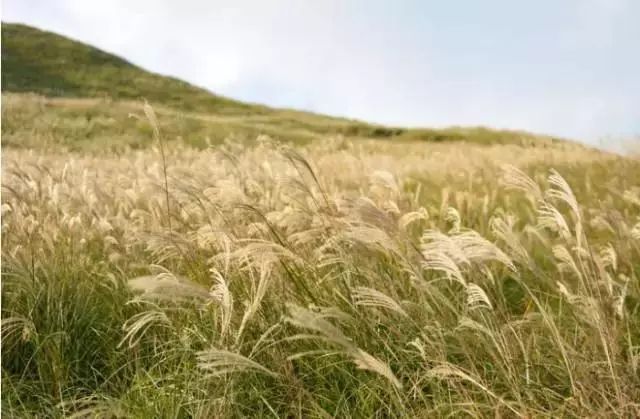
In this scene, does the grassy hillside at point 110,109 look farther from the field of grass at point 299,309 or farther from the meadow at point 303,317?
the meadow at point 303,317

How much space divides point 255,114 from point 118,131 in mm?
17685

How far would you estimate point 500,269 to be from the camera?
16.4ft

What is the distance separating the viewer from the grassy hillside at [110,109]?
26.3 m

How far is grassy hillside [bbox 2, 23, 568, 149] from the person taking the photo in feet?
86.4

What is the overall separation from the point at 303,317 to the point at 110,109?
30696 millimetres

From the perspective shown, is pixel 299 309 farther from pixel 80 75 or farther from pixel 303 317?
pixel 80 75

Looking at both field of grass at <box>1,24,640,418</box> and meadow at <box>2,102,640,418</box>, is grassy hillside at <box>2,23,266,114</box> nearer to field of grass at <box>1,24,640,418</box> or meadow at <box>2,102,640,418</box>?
field of grass at <box>1,24,640,418</box>

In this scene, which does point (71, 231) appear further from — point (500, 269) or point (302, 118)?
point (302, 118)

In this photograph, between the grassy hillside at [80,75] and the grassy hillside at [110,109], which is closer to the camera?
the grassy hillside at [110,109]

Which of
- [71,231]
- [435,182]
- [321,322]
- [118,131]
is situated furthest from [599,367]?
[118,131]

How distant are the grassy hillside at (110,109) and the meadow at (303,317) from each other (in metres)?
16.0

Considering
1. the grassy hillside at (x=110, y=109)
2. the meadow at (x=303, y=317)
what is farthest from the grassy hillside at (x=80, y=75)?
the meadow at (x=303, y=317)

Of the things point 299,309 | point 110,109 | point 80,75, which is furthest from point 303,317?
point 80,75

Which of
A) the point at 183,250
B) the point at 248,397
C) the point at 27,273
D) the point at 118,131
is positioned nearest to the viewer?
the point at 248,397
